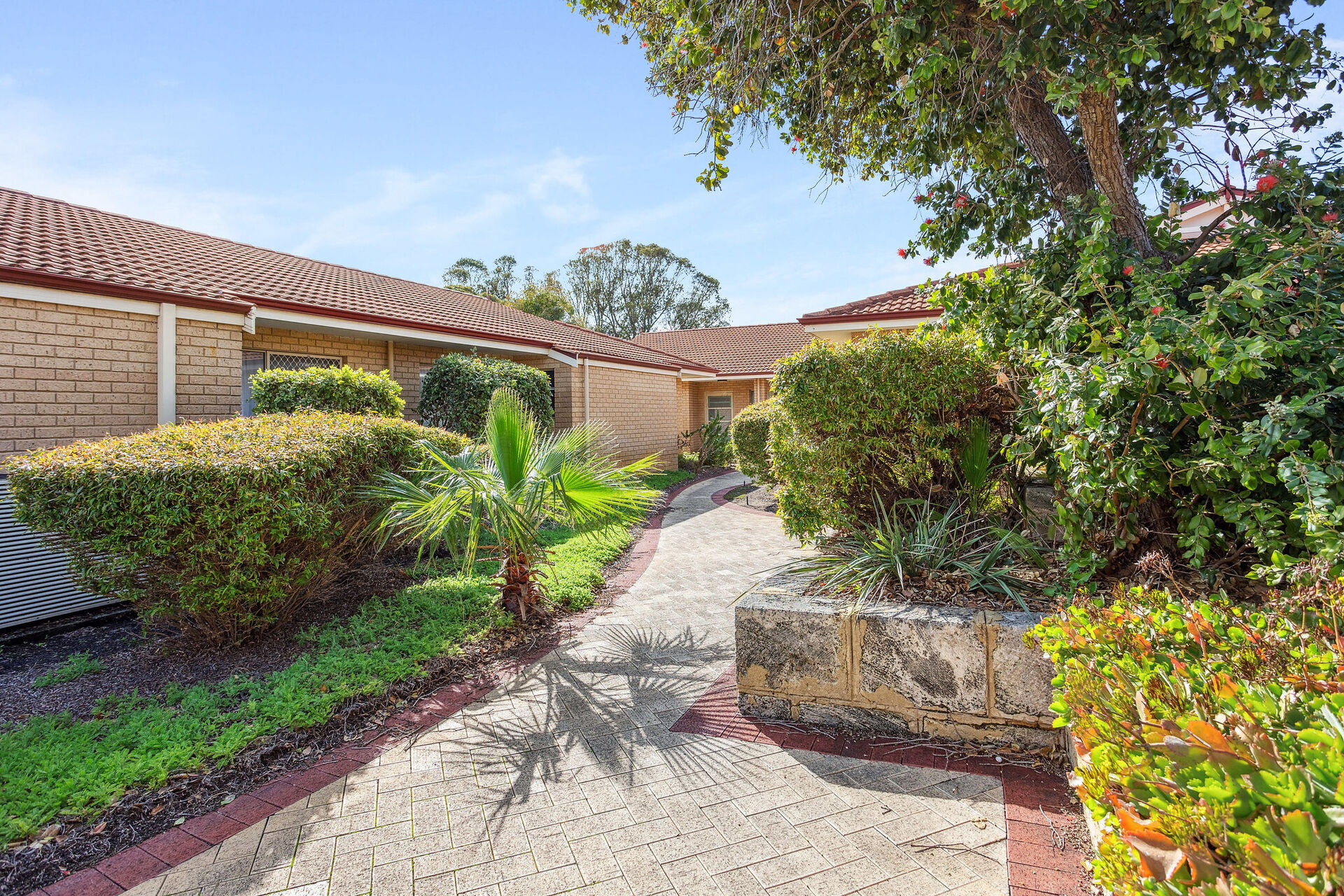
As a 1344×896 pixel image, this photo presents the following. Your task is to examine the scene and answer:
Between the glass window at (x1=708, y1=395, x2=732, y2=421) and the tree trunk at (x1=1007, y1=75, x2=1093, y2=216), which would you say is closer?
the tree trunk at (x1=1007, y1=75, x2=1093, y2=216)

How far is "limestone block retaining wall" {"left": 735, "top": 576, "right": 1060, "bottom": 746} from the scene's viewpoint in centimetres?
317

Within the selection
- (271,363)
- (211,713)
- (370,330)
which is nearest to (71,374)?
(271,363)

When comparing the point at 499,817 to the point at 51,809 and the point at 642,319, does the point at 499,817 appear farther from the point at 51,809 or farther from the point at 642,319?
the point at 642,319

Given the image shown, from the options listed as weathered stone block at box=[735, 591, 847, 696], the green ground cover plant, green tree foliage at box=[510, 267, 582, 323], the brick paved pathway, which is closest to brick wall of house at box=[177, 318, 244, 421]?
the green ground cover plant

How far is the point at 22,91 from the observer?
7594 mm

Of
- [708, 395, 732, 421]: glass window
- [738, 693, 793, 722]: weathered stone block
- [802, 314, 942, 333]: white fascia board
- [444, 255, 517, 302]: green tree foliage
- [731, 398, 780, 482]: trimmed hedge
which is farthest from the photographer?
[444, 255, 517, 302]: green tree foliage

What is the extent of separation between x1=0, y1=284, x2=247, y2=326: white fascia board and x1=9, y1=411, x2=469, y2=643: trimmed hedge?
271cm

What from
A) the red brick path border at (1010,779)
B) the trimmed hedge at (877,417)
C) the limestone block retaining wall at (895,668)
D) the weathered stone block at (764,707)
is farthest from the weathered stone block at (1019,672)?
the trimmed hedge at (877,417)

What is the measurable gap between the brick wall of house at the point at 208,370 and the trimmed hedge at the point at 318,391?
0.29m

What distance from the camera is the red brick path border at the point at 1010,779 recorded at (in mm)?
2311

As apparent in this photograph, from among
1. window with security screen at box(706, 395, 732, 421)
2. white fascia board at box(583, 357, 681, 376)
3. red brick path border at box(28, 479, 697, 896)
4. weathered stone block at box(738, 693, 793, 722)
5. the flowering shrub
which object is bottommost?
red brick path border at box(28, 479, 697, 896)

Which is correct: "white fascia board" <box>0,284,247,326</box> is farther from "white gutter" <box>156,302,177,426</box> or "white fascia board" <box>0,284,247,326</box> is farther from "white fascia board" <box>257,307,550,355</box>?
"white fascia board" <box>257,307,550,355</box>

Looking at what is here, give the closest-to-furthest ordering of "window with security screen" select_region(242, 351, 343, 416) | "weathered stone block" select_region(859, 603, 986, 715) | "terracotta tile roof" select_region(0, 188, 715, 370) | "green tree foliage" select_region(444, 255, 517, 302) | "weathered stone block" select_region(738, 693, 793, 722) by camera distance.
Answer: "weathered stone block" select_region(859, 603, 986, 715) < "weathered stone block" select_region(738, 693, 793, 722) < "terracotta tile roof" select_region(0, 188, 715, 370) < "window with security screen" select_region(242, 351, 343, 416) < "green tree foliage" select_region(444, 255, 517, 302)

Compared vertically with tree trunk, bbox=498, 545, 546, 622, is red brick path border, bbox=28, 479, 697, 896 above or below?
below
